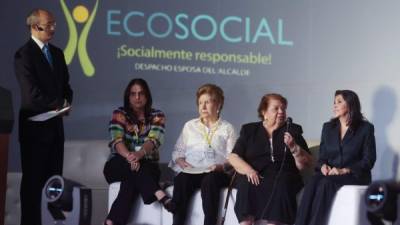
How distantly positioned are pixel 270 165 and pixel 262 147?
5.6 inches

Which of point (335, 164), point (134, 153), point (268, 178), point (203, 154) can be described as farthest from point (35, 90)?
point (335, 164)

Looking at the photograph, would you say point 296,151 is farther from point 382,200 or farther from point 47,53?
point 47,53

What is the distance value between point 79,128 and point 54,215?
2166mm

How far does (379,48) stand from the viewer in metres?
6.40

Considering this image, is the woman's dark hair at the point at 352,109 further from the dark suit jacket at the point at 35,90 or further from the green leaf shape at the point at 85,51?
the green leaf shape at the point at 85,51

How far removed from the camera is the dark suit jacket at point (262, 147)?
5477 mm

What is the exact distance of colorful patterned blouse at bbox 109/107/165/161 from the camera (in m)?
5.86

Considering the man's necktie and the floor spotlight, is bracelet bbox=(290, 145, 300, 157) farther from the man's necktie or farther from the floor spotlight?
the man's necktie

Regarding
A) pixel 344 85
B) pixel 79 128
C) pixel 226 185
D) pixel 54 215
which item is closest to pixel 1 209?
pixel 54 215

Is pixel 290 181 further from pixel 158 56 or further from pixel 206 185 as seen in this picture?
pixel 158 56

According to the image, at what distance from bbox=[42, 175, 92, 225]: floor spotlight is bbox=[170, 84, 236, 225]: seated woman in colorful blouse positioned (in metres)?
1.12

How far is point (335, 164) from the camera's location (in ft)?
17.6

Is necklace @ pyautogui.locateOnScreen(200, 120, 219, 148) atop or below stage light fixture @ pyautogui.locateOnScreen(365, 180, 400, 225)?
atop

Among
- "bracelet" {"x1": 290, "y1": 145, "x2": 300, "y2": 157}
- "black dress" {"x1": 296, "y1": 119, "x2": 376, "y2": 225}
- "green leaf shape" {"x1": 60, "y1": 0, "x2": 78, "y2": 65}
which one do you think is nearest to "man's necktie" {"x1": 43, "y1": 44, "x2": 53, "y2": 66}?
"green leaf shape" {"x1": 60, "y1": 0, "x2": 78, "y2": 65}
